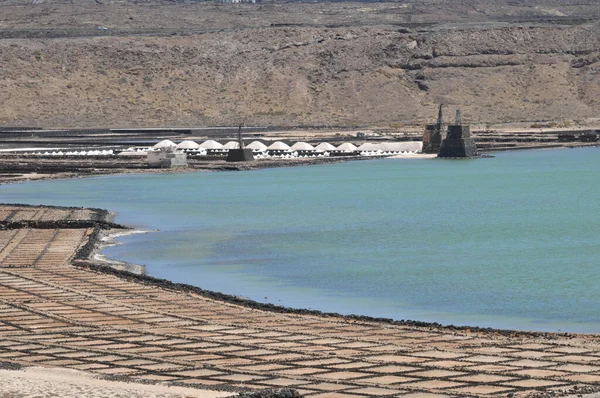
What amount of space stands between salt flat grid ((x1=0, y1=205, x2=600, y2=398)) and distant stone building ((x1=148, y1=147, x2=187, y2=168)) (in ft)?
214

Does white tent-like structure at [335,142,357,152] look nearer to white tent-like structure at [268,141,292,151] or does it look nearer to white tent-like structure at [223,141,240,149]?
white tent-like structure at [268,141,292,151]

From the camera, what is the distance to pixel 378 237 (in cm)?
5316

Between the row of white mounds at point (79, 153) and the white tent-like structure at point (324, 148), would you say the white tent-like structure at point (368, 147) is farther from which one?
the row of white mounds at point (79, 153)

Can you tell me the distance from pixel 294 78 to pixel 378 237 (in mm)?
136564

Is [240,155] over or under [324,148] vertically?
under

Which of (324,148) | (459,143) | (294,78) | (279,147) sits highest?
(294,78)

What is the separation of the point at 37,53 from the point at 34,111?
1895cm

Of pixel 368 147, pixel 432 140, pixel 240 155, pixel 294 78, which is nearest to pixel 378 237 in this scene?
pixel 240 155

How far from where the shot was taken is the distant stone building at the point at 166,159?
98.2m

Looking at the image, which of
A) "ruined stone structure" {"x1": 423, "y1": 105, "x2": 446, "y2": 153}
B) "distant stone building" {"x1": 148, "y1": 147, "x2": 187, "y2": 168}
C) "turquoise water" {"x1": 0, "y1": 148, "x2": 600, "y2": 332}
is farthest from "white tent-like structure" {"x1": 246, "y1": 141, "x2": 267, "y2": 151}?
"distant stone building" {"x1": 148, "y1": 147, "x2": 187, "y2": 168}

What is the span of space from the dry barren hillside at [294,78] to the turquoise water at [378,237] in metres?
75.5

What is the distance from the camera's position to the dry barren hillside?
175250 mm

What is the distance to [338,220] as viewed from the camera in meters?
61.7

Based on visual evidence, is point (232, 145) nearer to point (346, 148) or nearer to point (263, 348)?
point (346, 148)
